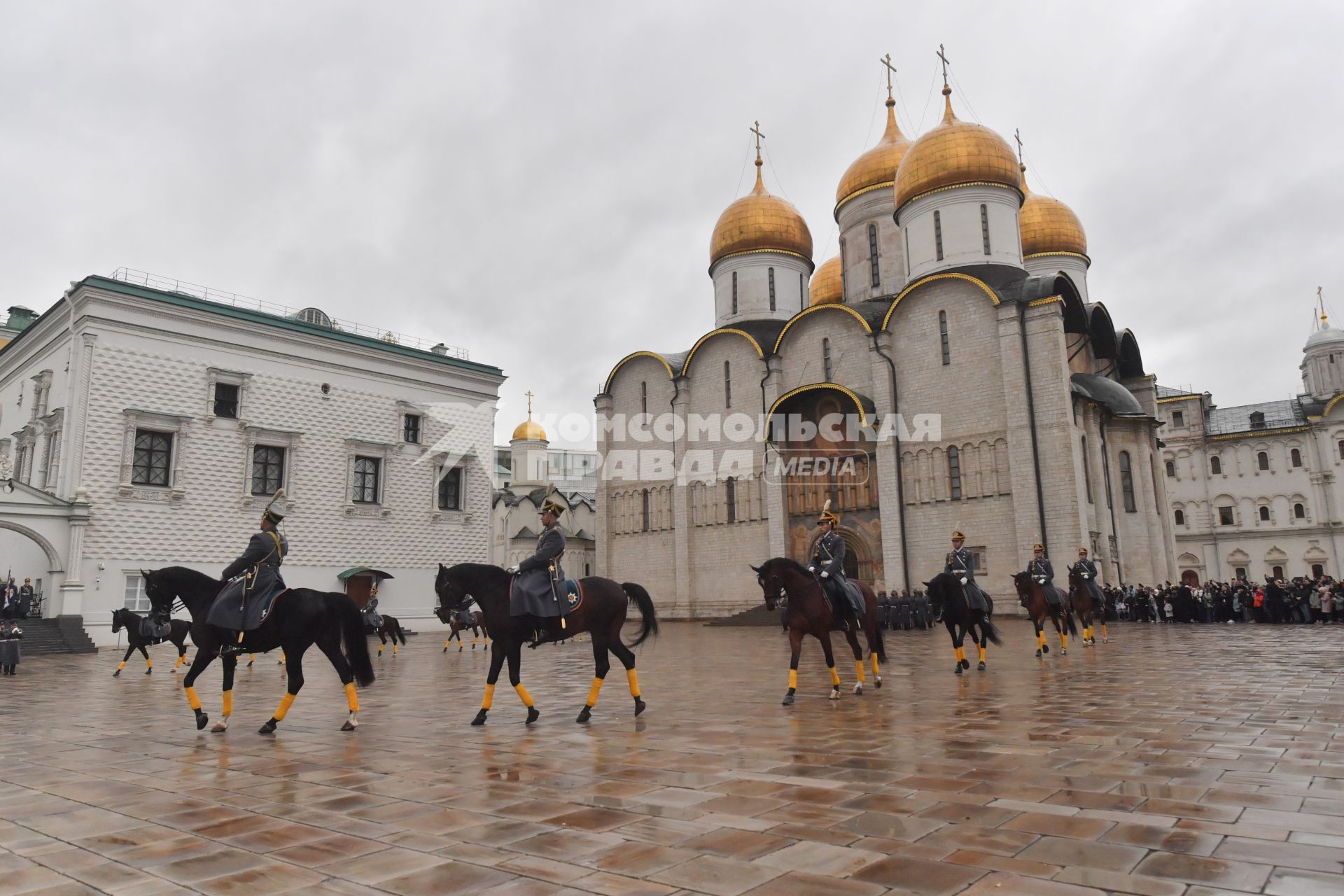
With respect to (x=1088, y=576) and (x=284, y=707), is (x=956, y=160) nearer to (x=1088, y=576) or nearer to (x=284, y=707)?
(x=1088, y=576)

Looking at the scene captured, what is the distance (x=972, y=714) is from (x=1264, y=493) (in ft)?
172

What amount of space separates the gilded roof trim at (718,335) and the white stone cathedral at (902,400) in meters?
0.09

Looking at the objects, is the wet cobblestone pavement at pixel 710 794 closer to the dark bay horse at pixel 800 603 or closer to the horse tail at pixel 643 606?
the dark bay horse at pixel 800 603

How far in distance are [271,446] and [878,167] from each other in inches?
1009

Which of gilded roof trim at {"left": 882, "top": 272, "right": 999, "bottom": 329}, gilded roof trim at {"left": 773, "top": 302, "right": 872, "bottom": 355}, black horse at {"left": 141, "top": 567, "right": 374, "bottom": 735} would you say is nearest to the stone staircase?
black horse at {"left": 141, "top": 567, "right": 374, "bottom": 735}

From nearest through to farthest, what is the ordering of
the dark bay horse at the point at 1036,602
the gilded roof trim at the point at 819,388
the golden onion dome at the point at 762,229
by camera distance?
the dark bay horse at the point at 1036,602, the gilded roof trim at the point at 819,388, the golden onion dome at the point at 762,229

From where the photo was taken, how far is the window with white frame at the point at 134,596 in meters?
23.5

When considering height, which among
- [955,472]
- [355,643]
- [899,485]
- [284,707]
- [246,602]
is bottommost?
[284,707]

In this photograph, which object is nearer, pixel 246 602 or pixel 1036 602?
pixel 246 602

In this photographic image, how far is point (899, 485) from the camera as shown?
29.0m

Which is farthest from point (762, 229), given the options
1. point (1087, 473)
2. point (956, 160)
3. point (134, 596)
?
point (134, 596)

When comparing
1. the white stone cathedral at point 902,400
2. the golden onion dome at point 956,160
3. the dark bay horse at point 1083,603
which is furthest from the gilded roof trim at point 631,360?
the dark bay horse at point 1083,603

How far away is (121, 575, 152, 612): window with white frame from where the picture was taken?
77.0 feet

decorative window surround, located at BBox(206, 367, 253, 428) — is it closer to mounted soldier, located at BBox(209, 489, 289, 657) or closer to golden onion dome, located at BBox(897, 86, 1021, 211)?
mounted soldier, located at BBox(209, 489, 289, 657)
